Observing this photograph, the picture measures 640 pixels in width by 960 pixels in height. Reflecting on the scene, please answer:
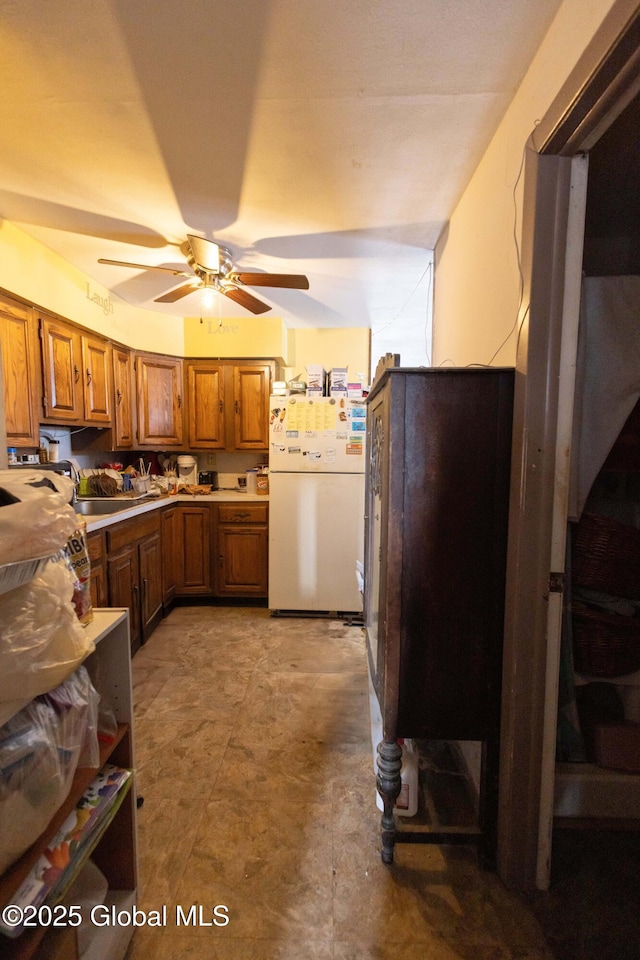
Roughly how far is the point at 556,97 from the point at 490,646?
1408 mm

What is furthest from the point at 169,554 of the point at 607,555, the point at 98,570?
the point at 607,555

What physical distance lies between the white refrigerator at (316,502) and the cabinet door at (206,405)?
0.67 meters

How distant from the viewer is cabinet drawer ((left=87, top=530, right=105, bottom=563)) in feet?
6.30

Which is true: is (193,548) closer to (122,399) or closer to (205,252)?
(122,399)

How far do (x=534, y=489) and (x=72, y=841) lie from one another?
4.29 feet

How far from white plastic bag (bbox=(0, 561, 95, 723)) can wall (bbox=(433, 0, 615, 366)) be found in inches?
50.8

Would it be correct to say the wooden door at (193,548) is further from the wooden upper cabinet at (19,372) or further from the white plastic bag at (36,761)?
the white plastic bag at (36,761)

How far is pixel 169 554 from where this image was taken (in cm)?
296

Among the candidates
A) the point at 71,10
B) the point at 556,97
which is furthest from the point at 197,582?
the point at 556,97

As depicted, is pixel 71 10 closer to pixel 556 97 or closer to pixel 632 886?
pixel 556 97

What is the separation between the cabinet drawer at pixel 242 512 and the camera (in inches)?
119

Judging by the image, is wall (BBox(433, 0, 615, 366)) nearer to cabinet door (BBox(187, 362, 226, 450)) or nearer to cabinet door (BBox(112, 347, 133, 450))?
cabinet door (BBox(187, 362, 226, 450))

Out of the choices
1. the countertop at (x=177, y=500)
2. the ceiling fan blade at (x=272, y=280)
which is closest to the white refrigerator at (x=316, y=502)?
the countertop at (x=177, y=500)

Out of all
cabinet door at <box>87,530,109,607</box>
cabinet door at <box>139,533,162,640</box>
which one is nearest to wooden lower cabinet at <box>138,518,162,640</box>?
cabinet door at <box>139,533,162,640</box>
